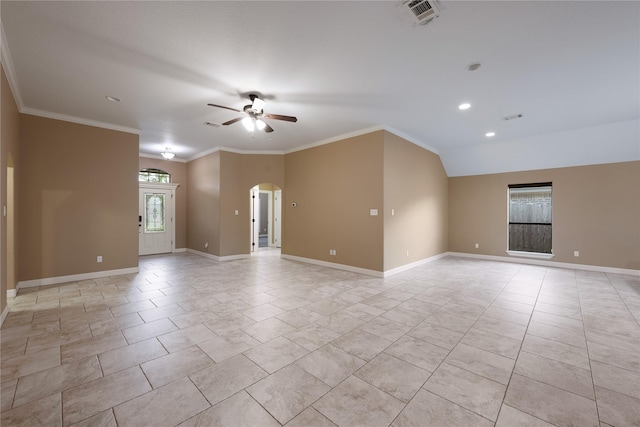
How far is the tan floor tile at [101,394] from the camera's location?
172 centimetres

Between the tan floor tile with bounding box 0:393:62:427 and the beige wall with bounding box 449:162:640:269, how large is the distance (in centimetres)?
867

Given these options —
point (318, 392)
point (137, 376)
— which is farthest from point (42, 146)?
point (318, 392)

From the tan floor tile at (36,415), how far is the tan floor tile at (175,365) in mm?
511

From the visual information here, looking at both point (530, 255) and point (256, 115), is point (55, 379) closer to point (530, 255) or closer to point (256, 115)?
point (256, 115)

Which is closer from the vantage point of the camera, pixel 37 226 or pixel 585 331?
pixel 585 331

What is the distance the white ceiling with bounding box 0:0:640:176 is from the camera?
2361 millimetres

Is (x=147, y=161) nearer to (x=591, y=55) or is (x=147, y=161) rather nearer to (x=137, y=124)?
(x=137, y=124)

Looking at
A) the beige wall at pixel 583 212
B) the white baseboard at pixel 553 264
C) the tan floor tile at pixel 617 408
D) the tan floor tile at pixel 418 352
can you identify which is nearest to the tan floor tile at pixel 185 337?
the tan floor tile at pixel 418 352

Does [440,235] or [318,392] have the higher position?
[440,235]

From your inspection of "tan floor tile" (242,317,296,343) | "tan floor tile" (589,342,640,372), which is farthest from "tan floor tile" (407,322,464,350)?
"tan floor tile" (242,317,296,343)

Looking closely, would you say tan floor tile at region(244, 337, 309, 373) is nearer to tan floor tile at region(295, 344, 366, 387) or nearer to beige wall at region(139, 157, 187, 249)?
tan floor tile at region(295, 344, 366, 387)

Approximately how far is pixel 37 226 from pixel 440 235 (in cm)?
895

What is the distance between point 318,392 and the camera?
192 centimetres

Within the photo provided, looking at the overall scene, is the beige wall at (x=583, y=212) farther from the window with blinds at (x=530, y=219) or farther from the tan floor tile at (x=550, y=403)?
the tan floor tile at (x=550, y=403)
